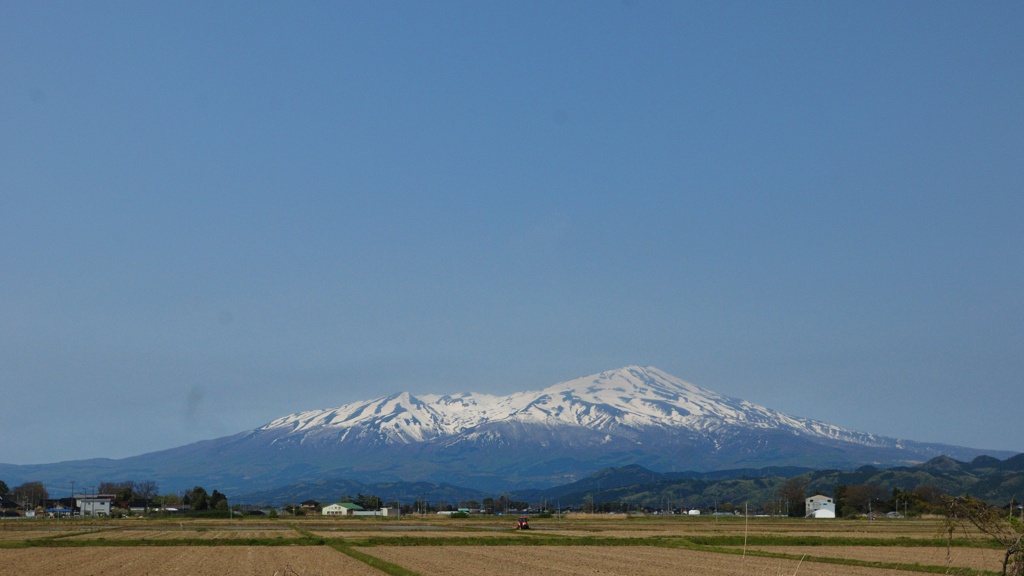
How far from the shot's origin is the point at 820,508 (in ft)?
500

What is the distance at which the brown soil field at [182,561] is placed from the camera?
105 feet

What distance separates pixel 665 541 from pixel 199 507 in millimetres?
133180

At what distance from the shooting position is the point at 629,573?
31.3m

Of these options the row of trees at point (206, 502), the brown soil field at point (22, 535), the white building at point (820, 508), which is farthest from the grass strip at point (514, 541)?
the row of trees at point (206, 502)

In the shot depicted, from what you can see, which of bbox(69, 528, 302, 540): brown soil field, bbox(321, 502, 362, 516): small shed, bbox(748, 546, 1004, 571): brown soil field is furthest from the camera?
bbox(321, 502, 362, 516): small shed

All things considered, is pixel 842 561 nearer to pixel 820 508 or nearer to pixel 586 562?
pixel 586 562

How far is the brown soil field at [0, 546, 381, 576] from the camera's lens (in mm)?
31891

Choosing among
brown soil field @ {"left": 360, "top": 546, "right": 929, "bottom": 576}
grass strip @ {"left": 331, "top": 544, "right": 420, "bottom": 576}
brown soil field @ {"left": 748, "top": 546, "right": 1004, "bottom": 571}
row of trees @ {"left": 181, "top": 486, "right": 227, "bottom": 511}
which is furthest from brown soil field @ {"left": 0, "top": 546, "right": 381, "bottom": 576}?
row of trees @ {"left": 181, "top": 486, "right": 227, "bottom": 511}

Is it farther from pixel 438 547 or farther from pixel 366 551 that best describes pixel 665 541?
pixel 366 551

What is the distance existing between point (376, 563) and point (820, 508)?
439 ft

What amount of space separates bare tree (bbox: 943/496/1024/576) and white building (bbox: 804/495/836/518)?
149 m

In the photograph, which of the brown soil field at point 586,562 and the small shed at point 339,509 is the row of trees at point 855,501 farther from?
the brown soil field at point 586,562

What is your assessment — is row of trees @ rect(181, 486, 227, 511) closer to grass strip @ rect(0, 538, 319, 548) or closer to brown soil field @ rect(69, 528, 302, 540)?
brown soil field @ rect(69, 528, 302, 540)

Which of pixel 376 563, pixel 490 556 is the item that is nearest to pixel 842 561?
pixel 490 556
